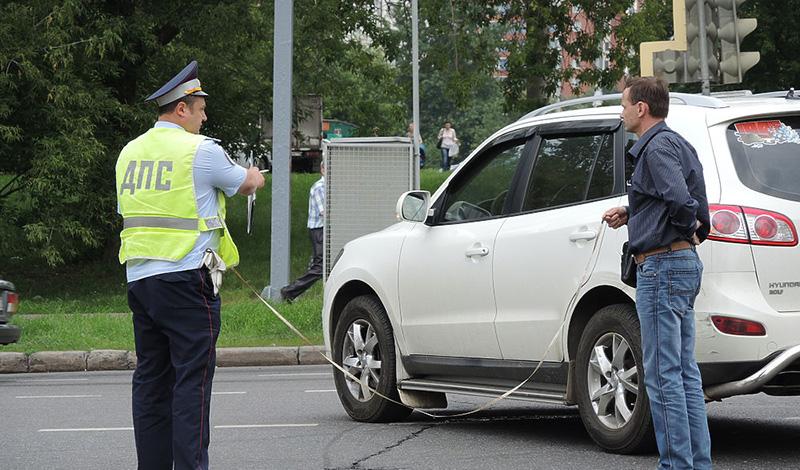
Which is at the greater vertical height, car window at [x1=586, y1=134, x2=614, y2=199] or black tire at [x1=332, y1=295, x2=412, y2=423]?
car window at [x1=586, y1=134, x2=614, y2=199]

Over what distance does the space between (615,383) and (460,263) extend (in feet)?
4.99

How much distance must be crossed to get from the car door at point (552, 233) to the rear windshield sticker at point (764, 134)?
2.28ft

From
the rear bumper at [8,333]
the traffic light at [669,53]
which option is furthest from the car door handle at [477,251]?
the rear bumper at [8,333]

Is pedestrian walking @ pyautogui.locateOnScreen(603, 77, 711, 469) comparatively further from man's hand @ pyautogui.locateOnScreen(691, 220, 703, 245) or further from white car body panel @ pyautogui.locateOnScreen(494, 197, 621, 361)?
white car body panel @ pyautogui.locateOnScreen(494, 197, 621, 361)

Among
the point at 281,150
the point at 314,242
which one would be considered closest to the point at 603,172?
the point at 281,150

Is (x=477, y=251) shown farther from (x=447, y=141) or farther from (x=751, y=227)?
(x=447, y=141)

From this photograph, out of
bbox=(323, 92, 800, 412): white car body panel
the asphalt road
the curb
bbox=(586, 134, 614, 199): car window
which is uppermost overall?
bbox=(586, 134, 614, 199): car window

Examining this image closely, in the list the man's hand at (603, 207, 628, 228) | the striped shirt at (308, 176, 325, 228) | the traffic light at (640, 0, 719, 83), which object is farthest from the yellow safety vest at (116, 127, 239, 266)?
the striped shirt at (308, 176, 325, 228)

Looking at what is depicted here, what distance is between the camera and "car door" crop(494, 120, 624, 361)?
25.8 ft

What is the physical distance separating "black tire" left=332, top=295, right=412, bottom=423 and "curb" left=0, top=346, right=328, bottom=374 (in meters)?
5.91

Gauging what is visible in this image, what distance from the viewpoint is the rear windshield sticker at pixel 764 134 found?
297 inches

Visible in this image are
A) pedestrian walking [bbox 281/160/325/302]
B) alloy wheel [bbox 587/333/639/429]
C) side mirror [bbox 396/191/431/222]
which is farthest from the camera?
pedestrian walking [bbox 281/160/325/302]

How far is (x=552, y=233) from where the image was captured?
8023 mm

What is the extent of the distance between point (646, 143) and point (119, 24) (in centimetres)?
1770
